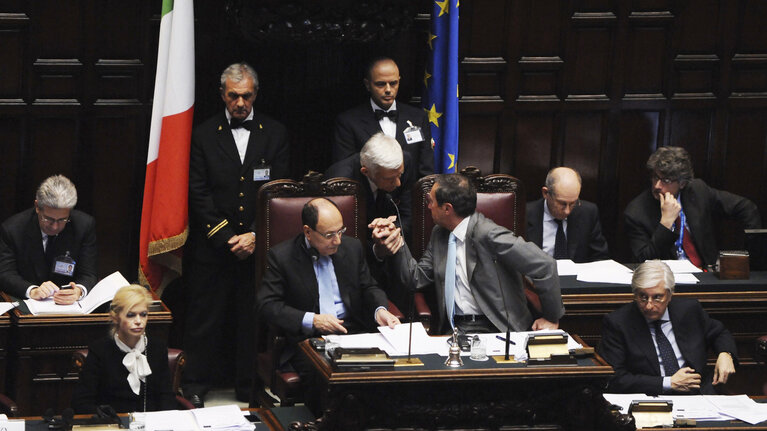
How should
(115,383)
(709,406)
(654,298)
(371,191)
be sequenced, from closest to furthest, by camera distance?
1. (115,383)
2. (709,406)
3. (654,298)
4. (371,191)

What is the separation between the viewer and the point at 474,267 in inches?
241

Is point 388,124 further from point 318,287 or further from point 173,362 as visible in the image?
point 173,362

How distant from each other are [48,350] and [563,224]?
3129 millimetres

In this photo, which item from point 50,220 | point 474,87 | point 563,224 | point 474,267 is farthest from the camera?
point 474,87

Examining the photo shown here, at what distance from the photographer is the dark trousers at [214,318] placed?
7.06 metres

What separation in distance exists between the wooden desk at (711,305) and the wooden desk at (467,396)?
144 cm

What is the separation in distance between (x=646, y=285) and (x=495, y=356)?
1.07 metres

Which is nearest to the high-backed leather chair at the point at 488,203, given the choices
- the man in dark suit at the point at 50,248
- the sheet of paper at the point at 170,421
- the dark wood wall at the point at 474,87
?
the dark wood wall at the point at 474,87

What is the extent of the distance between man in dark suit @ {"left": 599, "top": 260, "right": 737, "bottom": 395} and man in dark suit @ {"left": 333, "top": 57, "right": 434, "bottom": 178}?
1.65 meters

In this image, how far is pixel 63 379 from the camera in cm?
623

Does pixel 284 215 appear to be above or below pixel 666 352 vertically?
above

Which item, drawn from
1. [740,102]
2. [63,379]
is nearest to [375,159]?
[63,379]

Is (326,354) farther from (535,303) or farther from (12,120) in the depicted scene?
(12,120)

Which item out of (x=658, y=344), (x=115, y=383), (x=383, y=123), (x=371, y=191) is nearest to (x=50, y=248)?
(x=115, y=383)
